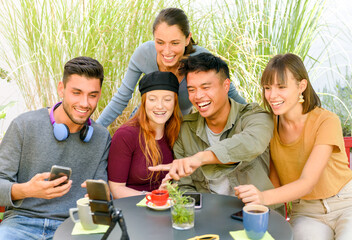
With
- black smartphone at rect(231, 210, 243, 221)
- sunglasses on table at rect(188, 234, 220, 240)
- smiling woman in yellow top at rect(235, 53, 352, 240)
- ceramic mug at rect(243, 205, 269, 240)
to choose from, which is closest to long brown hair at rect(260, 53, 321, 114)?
smiling woman in yellow top at rect(235, 53, 352, 240)

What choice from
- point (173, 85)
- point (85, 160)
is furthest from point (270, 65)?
point (85, 160)

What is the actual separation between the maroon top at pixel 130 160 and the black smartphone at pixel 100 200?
1.09 m

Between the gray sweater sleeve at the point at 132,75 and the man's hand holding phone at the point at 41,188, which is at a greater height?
the gray sweater sleeve at the point at 132,75

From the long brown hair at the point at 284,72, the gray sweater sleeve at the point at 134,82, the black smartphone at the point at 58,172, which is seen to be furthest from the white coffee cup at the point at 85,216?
the gray sweater sleeve at the point at 134,82

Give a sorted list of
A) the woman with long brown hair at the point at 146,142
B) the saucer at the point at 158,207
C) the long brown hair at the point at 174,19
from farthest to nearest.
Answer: the long brown hair at the point at 174,19
the woman with long brown hair at the point at 146,142
the saucer at the point at 158,207

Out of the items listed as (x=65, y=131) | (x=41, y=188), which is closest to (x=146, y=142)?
(x=65, y=131)

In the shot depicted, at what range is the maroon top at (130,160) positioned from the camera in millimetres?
2309

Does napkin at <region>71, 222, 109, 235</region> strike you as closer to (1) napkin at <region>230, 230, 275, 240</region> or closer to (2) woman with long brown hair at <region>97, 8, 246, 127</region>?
(1) napkin at <region>230, 230, 275, 240</region>

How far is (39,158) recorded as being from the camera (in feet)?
6.95

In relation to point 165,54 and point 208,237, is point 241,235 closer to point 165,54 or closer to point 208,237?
point 208,237

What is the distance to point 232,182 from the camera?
7.69ft

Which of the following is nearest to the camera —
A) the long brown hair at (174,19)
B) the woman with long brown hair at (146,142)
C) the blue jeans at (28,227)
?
the blue jeans at (28,227)

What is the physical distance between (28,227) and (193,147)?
1.05 metres

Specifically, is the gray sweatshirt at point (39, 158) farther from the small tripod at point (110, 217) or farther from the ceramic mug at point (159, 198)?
the small tripod at point (110, 217)
